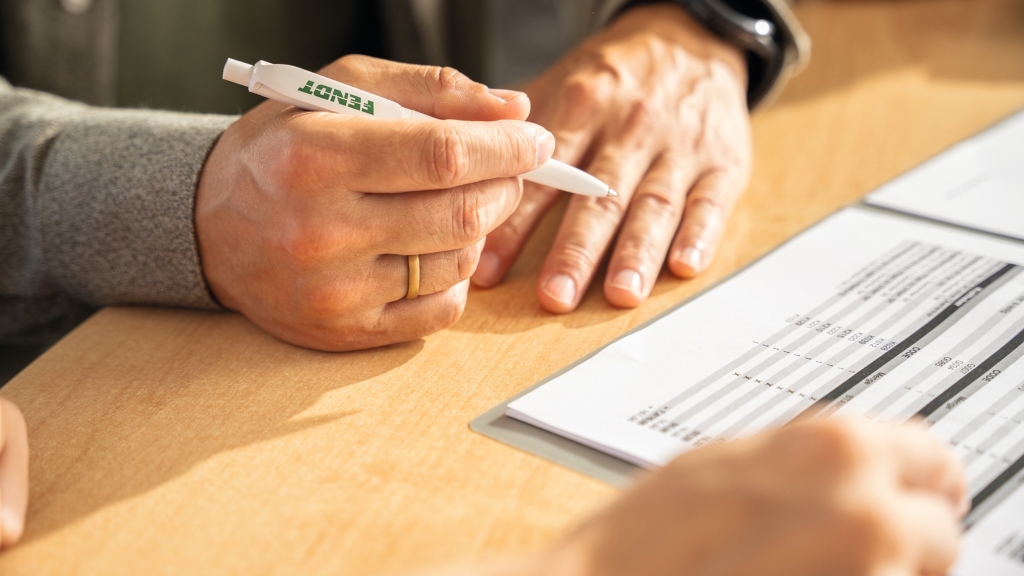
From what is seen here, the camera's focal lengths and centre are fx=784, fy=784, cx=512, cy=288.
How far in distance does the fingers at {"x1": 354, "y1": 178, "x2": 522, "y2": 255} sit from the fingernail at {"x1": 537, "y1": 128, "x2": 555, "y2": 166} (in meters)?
0.03

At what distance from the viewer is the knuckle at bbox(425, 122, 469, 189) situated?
45 cm

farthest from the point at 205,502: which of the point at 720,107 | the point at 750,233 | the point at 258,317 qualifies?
the point at 720,107

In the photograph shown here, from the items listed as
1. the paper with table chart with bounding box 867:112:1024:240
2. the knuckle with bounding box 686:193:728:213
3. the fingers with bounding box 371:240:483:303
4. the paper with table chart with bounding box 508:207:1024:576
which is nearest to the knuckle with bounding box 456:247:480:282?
the fingers with bounding box 371:240:483:303

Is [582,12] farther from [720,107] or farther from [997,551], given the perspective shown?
[997,551]

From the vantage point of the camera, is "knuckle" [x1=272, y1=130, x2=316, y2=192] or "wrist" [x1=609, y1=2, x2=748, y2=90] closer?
"knuckle" [x1=272, y1=130, x2=316, y2=192]

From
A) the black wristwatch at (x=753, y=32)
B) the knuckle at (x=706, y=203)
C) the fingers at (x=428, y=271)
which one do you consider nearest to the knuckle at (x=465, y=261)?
the fingers at (x=428, y=271)

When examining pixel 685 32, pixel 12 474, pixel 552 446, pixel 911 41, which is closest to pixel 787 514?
pixel 552 446

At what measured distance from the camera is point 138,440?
433 mm

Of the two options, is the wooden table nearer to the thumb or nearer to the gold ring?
the gold ring

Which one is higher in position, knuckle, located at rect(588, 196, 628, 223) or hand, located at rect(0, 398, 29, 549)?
knuckle, located at rect(588, 196, 628, 223)

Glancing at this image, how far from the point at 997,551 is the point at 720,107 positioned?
1.80 ft

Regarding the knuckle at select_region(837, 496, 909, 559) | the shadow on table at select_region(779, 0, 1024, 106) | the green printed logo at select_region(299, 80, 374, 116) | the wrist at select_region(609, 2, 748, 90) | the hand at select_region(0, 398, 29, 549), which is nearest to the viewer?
the knuckle at select_region(837, 496, 909, 559)

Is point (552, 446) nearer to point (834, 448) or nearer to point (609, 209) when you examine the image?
point (834, 448)

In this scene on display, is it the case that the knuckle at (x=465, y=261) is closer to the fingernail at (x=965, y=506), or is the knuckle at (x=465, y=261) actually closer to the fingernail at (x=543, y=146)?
the fingernail at (x=543, y=146)
